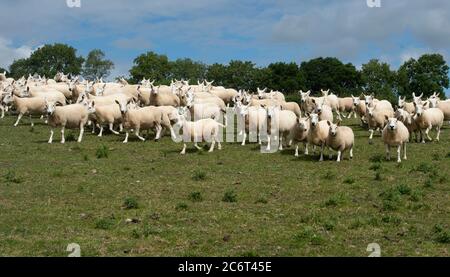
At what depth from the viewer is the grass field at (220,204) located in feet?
38.5

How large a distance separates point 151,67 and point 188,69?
26.0 meters

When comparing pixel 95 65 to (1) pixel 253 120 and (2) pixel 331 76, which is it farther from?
(1) pixel 253 120

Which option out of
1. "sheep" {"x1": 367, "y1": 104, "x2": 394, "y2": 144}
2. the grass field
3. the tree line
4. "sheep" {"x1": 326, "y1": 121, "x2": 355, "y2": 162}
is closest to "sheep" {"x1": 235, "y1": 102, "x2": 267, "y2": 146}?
the grass field

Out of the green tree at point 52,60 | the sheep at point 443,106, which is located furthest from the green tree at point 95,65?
the sheep at point 443,106

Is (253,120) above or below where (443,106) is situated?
below

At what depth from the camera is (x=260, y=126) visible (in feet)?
89.6

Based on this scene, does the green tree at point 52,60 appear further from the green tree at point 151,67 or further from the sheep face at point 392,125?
the sheep face at point 392,125

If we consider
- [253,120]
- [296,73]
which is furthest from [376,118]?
[296,73]

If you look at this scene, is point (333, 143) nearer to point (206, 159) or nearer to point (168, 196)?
point (206, 159)

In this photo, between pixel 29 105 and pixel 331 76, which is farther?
pixel 331 76

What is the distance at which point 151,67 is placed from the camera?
128 m

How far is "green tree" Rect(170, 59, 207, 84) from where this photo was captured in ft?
473
